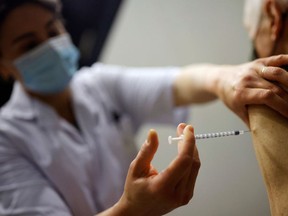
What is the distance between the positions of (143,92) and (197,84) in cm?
25

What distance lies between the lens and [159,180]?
1.74 feet

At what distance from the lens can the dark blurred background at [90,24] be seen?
67.2 inches

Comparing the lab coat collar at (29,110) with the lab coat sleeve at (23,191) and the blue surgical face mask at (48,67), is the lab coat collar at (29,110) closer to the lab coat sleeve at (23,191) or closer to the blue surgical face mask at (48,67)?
the blue surgical face mask at (48,67)

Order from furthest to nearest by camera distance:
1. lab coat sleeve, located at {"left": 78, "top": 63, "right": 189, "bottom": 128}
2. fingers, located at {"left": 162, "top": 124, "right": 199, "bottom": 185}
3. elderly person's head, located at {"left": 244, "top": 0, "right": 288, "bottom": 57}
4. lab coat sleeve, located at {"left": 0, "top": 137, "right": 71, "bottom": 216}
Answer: lab coat sleeve, located at {"left": 78, "top": 63, "right": 189, "bottom": 128} → lab coat sleeve, located at {"left": 0, "top": 137, "right": 71, "bottom": 216} → elderly person's head, located at {"left": 244, "top": 0, "right": 288, "bottom": 57} → fingers, located at {"left": 162, "top": 124, "right": 199, "bottom": 185}

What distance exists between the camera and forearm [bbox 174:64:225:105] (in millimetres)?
958

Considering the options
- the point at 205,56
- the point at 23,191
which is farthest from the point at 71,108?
the point at 205,56

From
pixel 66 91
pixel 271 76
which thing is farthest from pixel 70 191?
pixel 271 76

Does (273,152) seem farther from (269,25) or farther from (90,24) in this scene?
(90,24)

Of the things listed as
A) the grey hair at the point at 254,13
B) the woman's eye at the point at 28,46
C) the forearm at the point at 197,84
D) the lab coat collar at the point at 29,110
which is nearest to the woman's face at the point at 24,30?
the woman's eye at the point at 28,46

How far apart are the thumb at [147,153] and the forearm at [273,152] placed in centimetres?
24

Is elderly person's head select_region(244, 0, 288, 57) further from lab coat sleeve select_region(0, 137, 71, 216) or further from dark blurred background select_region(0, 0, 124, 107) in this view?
dark blurred background select_region(0, 0, 124, 107)

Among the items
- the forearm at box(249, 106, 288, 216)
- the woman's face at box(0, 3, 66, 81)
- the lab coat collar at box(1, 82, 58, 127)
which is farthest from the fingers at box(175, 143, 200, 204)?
the woman's face at box(0, 3, 66, 81)

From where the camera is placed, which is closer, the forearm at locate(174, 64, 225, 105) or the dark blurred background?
the forearm at locate(174, 64, 225, 105)

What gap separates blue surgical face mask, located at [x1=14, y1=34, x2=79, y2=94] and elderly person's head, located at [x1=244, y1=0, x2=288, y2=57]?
24.8 inches
